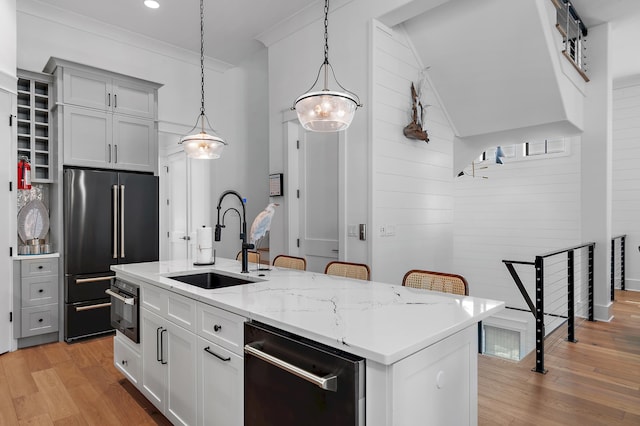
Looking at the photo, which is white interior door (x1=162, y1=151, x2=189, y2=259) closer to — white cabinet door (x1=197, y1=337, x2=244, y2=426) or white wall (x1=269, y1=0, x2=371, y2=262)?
white wall (x1=269, y1=0, x2=371, y2=262)

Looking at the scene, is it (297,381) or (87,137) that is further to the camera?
(87,137)

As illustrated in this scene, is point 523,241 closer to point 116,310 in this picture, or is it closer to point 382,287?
point 382,287

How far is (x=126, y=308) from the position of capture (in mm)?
2715

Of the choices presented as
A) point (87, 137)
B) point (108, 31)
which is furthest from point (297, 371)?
point (108, 31)

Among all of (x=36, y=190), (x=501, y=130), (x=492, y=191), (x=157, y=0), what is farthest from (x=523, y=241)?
(x=36, y=190)

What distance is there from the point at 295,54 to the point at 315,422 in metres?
3.90

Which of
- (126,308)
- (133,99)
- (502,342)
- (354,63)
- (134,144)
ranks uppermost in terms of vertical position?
(354,63)

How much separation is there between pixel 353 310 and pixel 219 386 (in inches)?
29.5

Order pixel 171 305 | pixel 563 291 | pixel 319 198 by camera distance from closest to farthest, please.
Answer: pixel 171 305 < pixel 319 198 < pixel 563 291

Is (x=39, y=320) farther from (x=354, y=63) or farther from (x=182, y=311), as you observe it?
(x=354, y=63)

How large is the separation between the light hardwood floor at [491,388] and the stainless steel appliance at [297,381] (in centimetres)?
123

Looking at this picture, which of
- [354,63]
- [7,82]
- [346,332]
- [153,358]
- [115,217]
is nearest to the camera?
[346,332]

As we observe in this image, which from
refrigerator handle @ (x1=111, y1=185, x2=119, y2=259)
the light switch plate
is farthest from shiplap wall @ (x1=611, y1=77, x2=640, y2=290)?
refrigerator handle @ (x1=111, y1=185, x2=119, y2=259)

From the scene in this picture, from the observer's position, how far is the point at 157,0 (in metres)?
3.90
